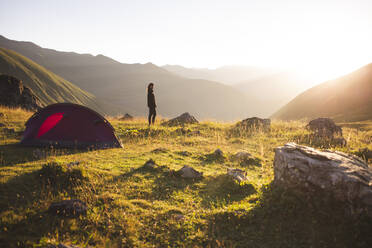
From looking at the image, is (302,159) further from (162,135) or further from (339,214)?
(162,135)

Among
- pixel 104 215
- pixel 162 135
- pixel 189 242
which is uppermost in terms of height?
pixel 162 135

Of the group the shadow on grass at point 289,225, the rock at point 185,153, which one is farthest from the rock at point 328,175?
the rock at point 185,153

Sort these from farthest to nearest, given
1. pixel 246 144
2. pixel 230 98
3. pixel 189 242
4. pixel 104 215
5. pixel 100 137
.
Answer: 1. pixel 230 98
2. pixel 246 144
3. pixel 100 137
4. pixel 104 215
5. pixel 189 242

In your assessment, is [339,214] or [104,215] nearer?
[339,214]

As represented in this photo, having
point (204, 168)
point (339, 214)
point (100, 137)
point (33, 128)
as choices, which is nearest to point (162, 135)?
point (100, 137)

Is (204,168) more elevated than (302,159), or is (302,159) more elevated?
(302,159)

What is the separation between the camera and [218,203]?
5.67 m

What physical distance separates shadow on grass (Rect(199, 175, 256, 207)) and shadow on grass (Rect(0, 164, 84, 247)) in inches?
144

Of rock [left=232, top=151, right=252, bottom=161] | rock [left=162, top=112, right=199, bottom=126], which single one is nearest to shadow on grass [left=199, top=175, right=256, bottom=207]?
rock [left=232, top=151, right=252, bottom=161]

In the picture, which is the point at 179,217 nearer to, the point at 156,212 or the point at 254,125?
the point at 156,212

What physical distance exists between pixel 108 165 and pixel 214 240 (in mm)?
4951

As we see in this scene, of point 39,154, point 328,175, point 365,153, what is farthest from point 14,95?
point 365,153

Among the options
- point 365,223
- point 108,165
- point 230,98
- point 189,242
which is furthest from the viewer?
point 230,98

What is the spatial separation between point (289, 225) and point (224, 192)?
2.23m
